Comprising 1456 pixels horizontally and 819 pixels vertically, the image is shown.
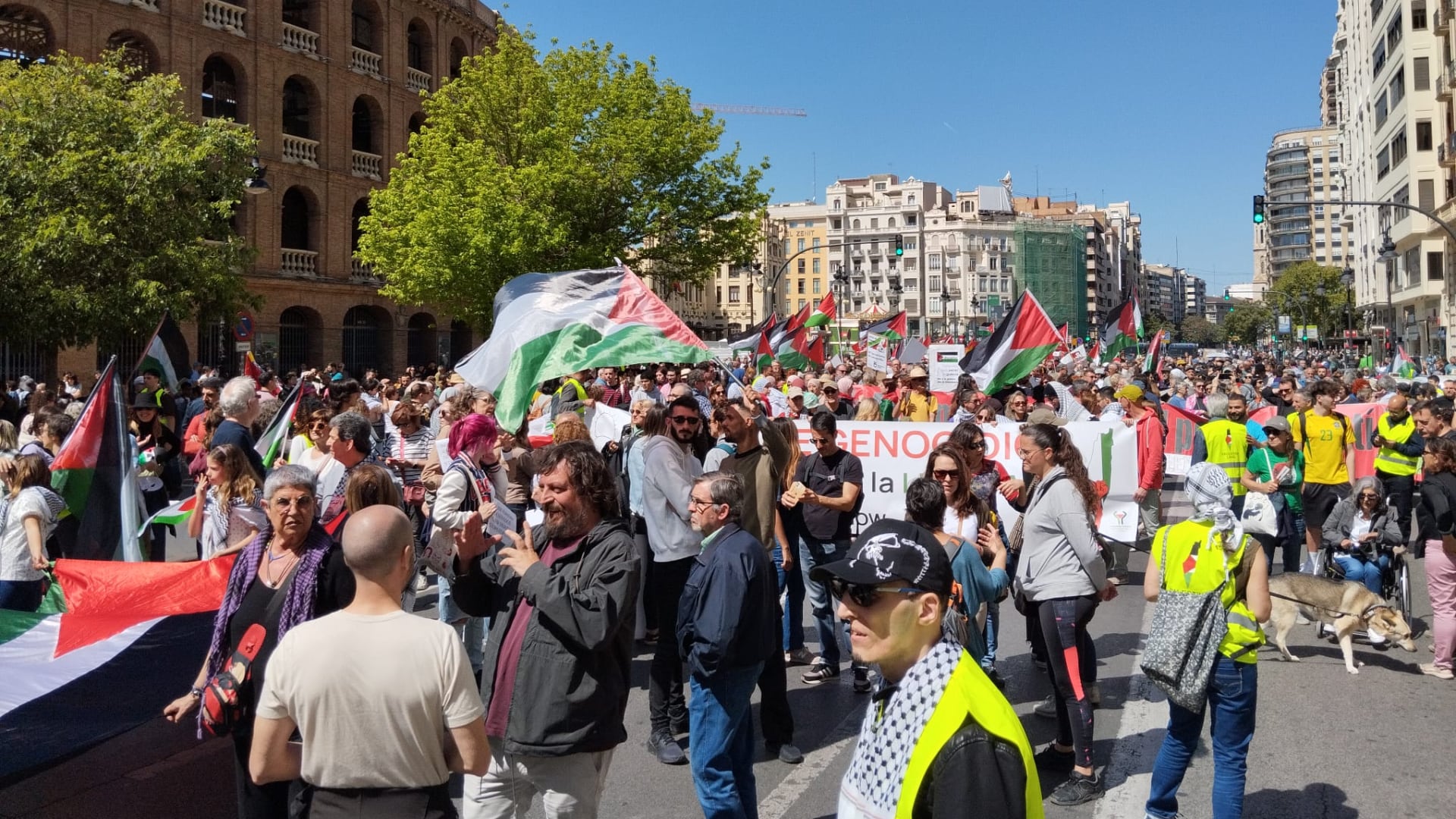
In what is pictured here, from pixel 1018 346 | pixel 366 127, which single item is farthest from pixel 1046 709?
pixel 366 127

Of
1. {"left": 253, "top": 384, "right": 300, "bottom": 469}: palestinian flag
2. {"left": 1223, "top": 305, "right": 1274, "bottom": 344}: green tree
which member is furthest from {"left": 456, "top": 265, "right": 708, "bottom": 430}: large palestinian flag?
{"left": 1223, "top": 305, "right": 1274, "bottom": 344}: green tree

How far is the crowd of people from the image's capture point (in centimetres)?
266

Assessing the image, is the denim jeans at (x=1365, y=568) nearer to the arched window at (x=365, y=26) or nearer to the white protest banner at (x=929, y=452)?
the white protest banner at (x=929, y=452)

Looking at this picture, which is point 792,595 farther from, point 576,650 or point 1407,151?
point 1407,151

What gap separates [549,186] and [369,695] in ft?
88.0

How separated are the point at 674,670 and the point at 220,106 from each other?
32.0 m

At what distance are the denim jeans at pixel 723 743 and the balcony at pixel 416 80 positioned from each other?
36788mm

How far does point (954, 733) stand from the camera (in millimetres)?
2229

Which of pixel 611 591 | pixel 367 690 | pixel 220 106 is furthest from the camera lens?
pixel 220 106

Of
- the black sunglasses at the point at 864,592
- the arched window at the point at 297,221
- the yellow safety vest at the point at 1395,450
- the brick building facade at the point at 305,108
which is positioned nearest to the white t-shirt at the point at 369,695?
the black sunglasses at the point at 864,592

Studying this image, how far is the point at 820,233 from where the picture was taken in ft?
482

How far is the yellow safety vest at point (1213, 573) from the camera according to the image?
4.64 metres

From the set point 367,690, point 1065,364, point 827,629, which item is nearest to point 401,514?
point 367,690

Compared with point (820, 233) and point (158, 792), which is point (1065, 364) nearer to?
point (158, 792)
